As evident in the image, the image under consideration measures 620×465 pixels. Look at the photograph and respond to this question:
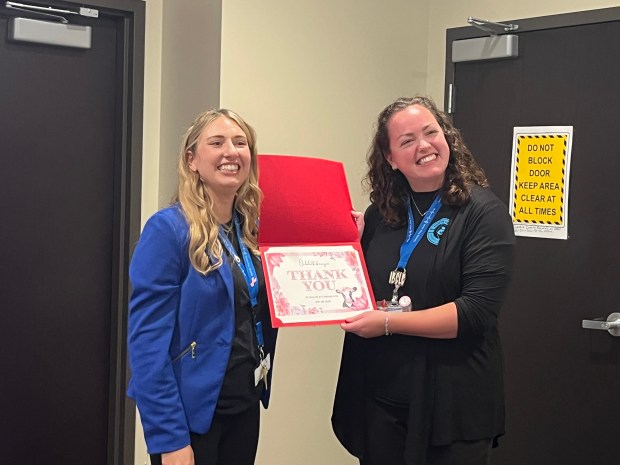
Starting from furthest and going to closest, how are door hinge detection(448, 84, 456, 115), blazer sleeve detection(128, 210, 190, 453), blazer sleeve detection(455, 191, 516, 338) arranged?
door hinge detection(448, 84, 456, 115), blazer sleeve detection(455, 191, 516, 338), blazer sleeve detection(128, 210, 190, 453)

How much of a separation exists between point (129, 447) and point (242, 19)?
1.68 meters

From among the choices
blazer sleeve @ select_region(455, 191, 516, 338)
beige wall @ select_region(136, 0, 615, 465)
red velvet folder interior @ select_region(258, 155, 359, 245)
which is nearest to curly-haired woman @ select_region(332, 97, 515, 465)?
blazer sleeve @ select_region(455, 191, 516, 338)

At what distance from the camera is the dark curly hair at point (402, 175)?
199 cm

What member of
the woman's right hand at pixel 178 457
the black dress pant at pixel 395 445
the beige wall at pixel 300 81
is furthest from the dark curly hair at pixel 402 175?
the beige wall at pixel 300 81

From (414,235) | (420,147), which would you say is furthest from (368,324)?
(420,147)

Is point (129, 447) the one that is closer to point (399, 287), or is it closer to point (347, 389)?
point (347, 389)

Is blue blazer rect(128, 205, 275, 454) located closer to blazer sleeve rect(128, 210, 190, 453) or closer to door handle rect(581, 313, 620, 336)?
blazer sleeve rect(128, 210, 190, 453)

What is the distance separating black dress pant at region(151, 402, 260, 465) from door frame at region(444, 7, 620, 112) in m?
1.96

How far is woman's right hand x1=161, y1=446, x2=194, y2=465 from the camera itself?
1802 millimetres

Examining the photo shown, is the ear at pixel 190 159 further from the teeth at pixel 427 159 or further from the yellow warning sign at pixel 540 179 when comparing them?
the yellow warning sign at pixel 540 179

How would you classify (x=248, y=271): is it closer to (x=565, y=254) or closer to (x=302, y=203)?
(x=302, y=203)

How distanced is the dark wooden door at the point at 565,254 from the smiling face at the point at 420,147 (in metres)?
1.25

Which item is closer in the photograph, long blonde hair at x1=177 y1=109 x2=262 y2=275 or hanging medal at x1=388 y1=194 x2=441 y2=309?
long blonde hair at x1=177 y1=109 x2=262 y2=275

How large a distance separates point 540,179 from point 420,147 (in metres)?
1.33
